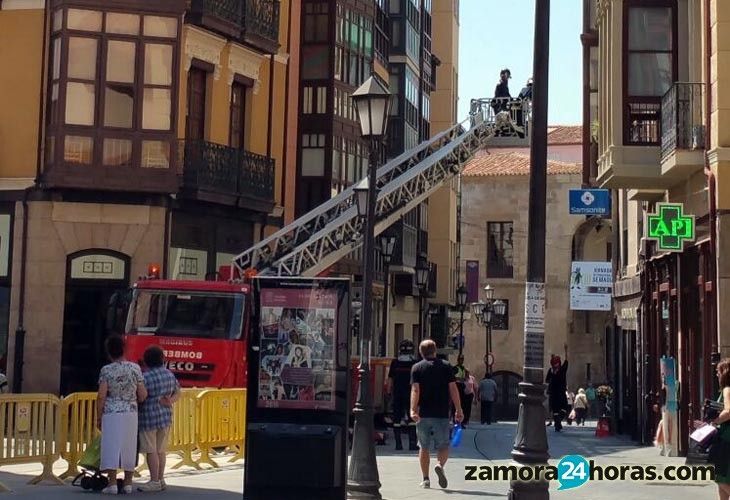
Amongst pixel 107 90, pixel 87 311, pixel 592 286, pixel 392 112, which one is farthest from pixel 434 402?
pixel 392 112

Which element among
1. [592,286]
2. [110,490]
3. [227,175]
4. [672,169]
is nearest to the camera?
[110,490]

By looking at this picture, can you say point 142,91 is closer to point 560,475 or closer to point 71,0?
point 71,0

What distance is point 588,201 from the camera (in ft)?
85.4

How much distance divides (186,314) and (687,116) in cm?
924

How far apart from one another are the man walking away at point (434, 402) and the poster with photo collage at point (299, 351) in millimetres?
2327

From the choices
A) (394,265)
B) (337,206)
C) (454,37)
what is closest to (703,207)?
(337,206)

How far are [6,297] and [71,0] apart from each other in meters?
6.60

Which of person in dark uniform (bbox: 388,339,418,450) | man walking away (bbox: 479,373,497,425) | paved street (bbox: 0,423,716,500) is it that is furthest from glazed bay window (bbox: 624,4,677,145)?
man walking away (bbox: 479,373,497,425)

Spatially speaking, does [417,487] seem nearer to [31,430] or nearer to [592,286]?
[31,430]

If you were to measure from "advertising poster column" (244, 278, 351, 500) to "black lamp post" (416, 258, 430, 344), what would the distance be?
2849 centimetres

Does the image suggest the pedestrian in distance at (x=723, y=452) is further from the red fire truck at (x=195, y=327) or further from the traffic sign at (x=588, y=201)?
the traffic sign at (x=588, y=201)

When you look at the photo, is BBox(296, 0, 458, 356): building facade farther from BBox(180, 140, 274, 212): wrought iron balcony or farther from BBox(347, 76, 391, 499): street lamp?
BBox(347, 76, 391, 499): street lamp

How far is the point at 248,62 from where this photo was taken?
34.0 meters

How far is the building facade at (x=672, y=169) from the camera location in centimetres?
1997
